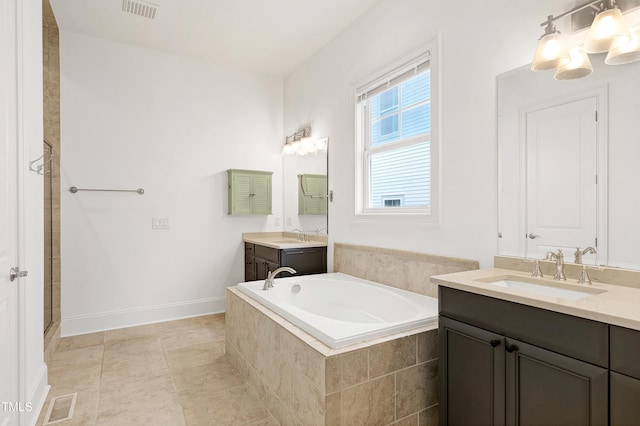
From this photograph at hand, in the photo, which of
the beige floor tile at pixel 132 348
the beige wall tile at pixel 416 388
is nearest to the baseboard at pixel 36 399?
the beige floor tile at pixel 132 348

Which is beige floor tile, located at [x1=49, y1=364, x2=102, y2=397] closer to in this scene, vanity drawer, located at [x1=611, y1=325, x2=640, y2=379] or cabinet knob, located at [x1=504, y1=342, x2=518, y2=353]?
cabinet knob, located at [x1=504, y1=342, x2=518, y2=353]

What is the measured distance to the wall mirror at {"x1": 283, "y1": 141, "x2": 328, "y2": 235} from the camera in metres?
3.62

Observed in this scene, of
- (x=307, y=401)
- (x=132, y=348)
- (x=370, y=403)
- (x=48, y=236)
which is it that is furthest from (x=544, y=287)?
(x=48, y=236)

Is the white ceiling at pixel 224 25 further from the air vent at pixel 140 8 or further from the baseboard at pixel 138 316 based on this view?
the baseboard at pixel 138 316

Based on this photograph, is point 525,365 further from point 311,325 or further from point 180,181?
point 180,181

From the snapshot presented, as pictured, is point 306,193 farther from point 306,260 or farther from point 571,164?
point 571,164

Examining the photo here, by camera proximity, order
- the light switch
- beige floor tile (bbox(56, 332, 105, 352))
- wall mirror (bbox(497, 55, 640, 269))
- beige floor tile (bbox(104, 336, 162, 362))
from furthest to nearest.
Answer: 1. the light switch
2. beige floor tile (bbox(56, 332, 105, 352))
3. beige floor tile (bbox(104, 336, 162, 362))
4. wall mirror (bbox(497, 55, 640, 269))

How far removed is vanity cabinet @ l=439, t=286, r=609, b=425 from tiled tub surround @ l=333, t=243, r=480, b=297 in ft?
2.06

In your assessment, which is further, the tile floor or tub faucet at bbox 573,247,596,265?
the tile floor

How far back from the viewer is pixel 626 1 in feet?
4.92

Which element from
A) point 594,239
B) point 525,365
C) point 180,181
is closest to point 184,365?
point 180,181

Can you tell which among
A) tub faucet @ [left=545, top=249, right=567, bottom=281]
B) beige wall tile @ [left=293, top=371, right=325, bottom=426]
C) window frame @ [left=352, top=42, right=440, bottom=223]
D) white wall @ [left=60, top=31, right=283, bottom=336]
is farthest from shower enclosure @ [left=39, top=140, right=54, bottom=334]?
tub faucet @ [left=545, top=249, right=567, bottom=281]

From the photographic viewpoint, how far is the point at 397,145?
2.78 metres

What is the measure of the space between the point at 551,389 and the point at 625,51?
138 cm
